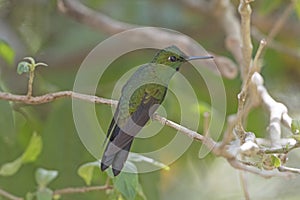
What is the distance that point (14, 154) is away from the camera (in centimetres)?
191

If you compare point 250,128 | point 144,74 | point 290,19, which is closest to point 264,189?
point 250,128

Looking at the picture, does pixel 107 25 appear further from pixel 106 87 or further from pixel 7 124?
pixel 7 124

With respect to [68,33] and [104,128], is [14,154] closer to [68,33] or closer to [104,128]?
[104,128]

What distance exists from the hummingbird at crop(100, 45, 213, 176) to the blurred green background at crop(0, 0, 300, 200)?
36 cm

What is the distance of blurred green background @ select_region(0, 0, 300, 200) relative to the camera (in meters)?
1.89

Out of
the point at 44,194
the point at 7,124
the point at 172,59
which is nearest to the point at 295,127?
the point at 172,59

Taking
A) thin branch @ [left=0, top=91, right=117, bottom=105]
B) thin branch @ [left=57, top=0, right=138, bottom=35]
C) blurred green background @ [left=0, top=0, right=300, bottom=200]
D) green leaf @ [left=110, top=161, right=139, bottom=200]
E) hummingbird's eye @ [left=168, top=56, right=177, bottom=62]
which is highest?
hummingbird's eye @ [left=168, top=56, right=177, bottom=62]

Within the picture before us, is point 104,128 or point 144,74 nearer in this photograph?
point 144,74

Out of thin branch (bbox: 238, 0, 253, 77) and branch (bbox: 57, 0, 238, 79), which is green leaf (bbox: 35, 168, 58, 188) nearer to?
thin branch (bbox: 238, 0, 253, 77)

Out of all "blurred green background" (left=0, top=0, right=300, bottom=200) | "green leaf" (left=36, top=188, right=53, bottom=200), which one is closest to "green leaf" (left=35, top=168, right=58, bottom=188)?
"green leaf" (left=36, top=188, right=53, bottom=200)

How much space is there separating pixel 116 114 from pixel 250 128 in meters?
0.94

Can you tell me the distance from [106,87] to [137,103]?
67 centimetres

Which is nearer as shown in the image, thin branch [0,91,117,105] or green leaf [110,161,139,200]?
thin branch [0,91,117,105]

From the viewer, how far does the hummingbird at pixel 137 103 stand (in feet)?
4.31
